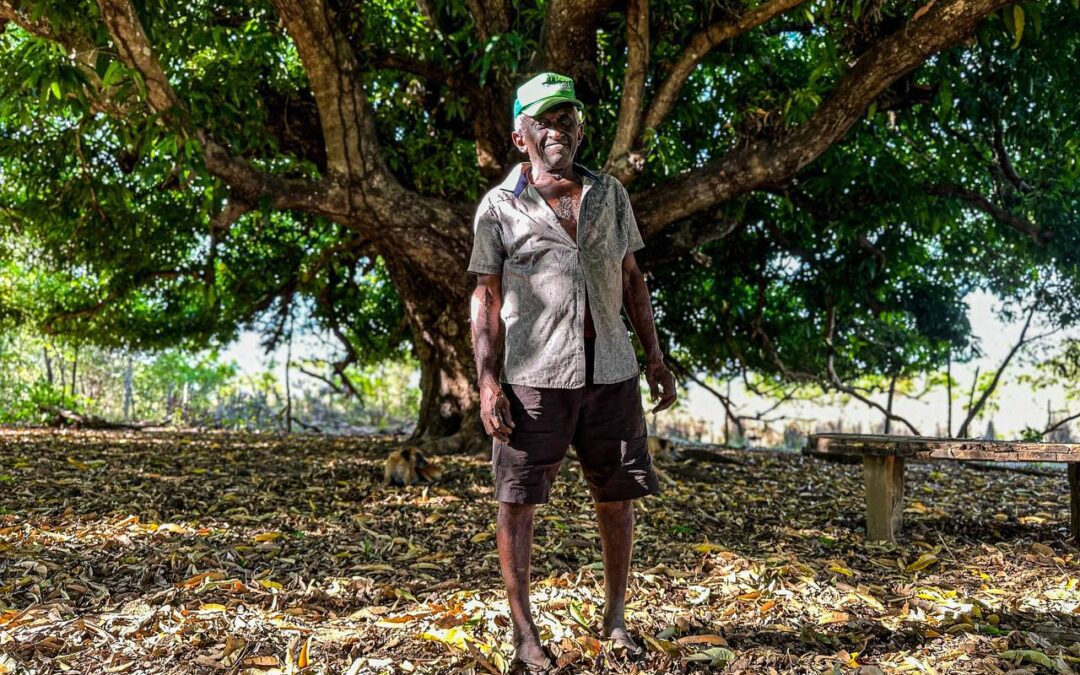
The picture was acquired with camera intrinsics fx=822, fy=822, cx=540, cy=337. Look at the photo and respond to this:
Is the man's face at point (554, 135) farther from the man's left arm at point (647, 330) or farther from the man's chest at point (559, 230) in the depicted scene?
the man's left arm at point (647, 330)

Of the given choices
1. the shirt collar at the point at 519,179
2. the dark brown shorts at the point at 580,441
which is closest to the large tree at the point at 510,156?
the shirt collar at the point at 519,179

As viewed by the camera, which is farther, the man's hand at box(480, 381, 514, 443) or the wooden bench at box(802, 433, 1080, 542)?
the wooden bench at box(802, 433, 1080, 542)

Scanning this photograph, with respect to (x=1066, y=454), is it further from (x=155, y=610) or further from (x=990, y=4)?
(x=155, y=610)

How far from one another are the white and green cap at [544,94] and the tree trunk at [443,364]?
14.3ft

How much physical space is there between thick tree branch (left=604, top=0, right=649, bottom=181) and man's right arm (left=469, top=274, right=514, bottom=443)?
11.7 ft

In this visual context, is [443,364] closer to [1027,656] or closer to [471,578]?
[471,578]

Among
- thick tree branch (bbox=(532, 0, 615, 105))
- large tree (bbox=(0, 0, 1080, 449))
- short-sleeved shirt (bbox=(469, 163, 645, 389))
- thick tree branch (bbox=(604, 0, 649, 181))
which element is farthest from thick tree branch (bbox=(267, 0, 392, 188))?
short-sleeved shirt (bbox=(469, 163, 645, 389))

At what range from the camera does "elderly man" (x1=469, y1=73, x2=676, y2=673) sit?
2584 mm

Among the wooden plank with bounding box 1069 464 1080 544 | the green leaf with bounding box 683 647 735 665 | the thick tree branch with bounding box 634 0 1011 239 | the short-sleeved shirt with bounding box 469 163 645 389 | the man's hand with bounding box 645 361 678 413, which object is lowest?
the green leaf with bounding box 683 647 735 665

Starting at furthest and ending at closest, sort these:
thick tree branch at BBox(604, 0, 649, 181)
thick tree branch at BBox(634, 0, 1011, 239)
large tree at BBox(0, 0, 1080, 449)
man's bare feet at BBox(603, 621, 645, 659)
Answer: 1. thick tree branch at BBox(604, 0, 649, 181)
2. large tree at BBox(0, 0, 1080, 449)
3. thick tree branch at BBox(634, 0, 1011, 239)
4. man's bare feet at BBox(603, 621, 645, 659)

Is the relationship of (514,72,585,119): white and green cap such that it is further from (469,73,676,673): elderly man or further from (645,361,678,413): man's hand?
(645,361,678,413): man's hand

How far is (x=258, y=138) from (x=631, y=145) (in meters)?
3.38

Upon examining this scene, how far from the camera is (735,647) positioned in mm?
2920

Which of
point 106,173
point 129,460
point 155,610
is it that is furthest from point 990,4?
point 106,173
